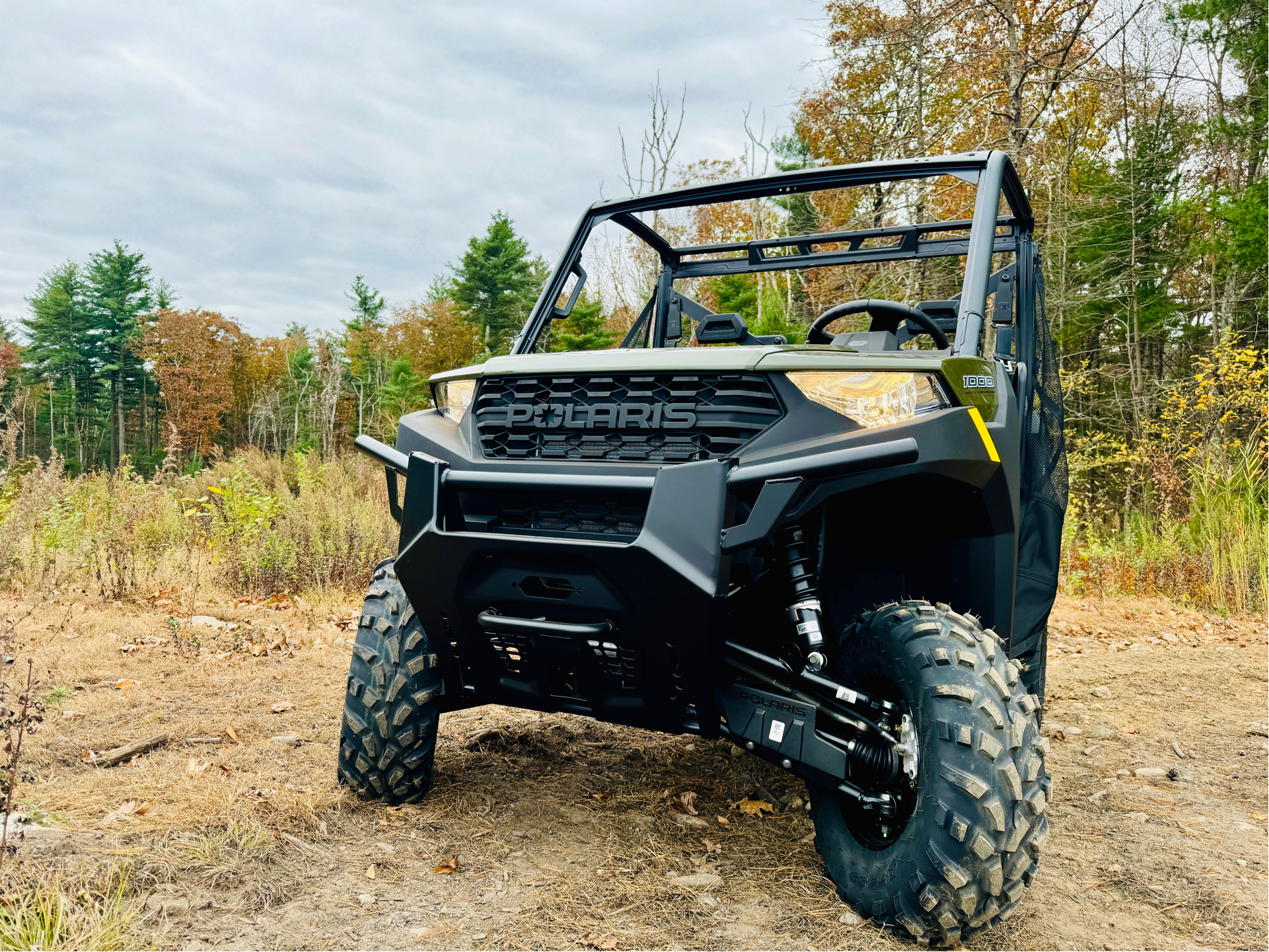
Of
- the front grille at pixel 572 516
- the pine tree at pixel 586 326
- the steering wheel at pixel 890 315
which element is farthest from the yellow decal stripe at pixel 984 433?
the pine tree at pixel 586 326

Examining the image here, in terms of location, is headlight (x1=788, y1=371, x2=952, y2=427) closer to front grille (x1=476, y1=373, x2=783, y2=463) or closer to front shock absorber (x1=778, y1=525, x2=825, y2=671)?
front grille (x1=476, y1=373, x2=783, y2=463)

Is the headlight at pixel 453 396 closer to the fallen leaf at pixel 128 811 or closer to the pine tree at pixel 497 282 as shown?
the fallen leaf at pixel 128 811

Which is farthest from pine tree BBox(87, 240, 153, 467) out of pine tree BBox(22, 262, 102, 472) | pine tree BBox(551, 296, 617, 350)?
pine tree BBox(551, 296, 617, 350)

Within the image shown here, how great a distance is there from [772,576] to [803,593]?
0.31m

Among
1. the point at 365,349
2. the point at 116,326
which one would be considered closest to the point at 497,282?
the point at 365,349

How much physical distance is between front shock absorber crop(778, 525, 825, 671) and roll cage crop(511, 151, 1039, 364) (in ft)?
2.09

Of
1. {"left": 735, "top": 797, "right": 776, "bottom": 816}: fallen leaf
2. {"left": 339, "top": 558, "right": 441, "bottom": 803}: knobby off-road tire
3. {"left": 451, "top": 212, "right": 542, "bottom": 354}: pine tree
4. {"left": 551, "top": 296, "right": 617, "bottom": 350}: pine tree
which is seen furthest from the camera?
{"left": 451, "top": 212, "right": 542, "bottom": 354}: pine tree

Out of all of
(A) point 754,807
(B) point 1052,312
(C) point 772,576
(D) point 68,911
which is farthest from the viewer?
(B) point 1052,312

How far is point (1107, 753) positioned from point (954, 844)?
238 cm

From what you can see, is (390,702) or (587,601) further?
(390,702)

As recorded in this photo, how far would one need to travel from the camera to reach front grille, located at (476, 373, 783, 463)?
212 centimetres

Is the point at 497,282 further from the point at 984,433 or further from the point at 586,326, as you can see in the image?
the point at 984,433

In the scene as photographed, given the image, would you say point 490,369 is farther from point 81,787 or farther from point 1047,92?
point 1047,92

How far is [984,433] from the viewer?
7.08 ft
